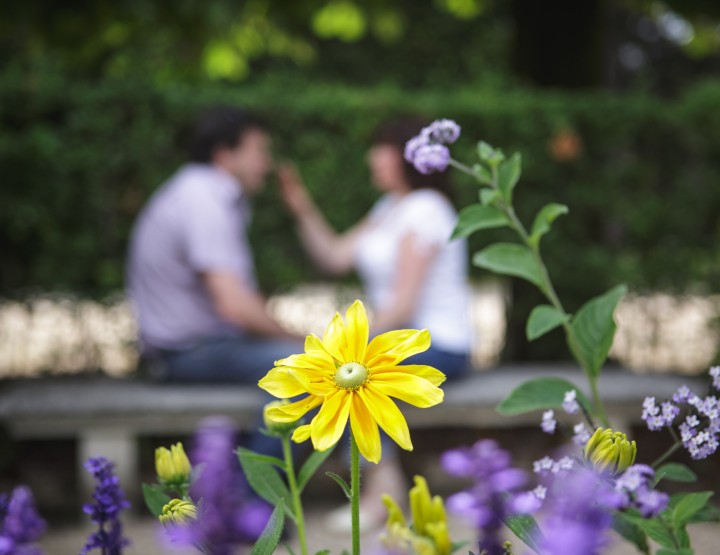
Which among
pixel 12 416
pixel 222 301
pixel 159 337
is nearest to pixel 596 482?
pixel 222 301

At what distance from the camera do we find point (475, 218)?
3.57 ft

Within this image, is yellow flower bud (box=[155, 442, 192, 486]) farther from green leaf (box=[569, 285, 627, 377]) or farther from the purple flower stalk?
green leaf (box=[569, 285, 627, 377])

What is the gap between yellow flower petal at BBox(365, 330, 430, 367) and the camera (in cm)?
74

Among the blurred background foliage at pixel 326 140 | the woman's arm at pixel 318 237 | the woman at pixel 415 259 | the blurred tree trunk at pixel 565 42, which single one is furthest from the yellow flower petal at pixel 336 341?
the blurred tree trunk at pixel 565 42

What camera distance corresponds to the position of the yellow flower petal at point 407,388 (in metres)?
0.71

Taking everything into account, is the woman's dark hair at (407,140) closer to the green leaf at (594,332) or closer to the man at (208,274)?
the man at (208,274)

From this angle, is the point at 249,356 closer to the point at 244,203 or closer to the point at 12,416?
the point at 244,203

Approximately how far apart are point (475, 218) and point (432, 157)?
0.37 feet

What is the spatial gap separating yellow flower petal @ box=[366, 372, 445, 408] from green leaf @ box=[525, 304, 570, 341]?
33 cm

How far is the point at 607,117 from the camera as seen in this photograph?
480 cm

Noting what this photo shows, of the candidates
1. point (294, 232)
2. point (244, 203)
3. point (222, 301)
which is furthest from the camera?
point (294, 232)

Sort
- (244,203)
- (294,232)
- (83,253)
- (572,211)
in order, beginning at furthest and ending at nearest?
(572,211), (294,232), (83,253), (244,203)

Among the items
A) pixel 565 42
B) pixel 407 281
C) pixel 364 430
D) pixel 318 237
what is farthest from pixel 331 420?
pixel 565 42

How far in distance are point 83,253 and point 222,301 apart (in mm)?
1189
